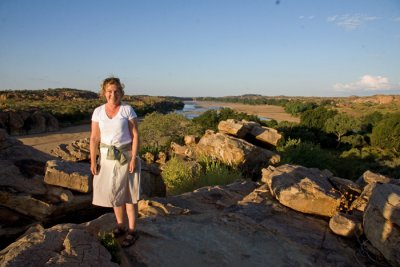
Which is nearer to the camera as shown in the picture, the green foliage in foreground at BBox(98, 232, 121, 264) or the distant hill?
the green foliage in foreground at BBox(98, 232, 121, 264)

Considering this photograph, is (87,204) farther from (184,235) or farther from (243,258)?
(243,258)

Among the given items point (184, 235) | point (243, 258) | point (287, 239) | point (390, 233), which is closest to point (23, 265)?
point (184, 235)

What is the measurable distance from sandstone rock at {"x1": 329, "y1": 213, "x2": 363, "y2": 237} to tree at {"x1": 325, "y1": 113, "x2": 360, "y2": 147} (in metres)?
40.9

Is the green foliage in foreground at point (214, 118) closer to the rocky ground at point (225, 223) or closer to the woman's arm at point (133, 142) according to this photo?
the rocky ground at point (225, 223)

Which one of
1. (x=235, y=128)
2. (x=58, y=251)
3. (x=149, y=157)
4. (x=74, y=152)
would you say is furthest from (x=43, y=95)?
(x=58, y=251)

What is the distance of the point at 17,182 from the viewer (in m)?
6.79

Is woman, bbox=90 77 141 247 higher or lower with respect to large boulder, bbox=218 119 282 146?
higher

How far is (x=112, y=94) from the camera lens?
4.36 metres

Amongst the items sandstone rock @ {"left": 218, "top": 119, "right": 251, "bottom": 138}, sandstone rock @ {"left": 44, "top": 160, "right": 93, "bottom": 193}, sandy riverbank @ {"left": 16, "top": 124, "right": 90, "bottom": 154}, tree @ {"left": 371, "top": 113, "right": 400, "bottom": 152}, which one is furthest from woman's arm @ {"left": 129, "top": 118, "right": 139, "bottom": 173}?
tree @ {"left": 371, "top": 113, "right": 400, "bottom": 152}

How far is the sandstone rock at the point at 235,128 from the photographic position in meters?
17.6

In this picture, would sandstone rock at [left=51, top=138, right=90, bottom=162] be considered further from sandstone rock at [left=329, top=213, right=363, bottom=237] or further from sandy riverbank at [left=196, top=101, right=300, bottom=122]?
sandy riverbank at [left=196, top=101, right=300, bottom=122]

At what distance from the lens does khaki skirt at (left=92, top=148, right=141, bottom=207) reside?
439 cm

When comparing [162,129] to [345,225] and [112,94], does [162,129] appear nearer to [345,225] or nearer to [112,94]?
[345,225]

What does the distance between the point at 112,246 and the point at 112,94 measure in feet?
6.25
